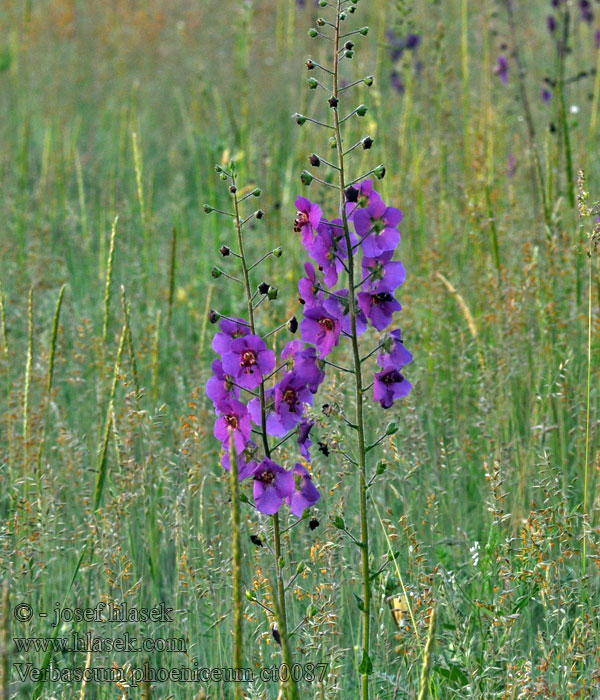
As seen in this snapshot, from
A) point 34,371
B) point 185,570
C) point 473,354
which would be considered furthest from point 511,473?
point 34,371

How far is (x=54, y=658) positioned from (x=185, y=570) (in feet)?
1.17

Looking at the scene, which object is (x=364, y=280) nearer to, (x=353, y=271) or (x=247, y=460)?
(x=353, y=271)

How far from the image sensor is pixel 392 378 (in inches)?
56.4

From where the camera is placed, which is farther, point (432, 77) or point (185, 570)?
point (432, 77)

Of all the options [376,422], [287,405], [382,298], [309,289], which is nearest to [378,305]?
[382,298]

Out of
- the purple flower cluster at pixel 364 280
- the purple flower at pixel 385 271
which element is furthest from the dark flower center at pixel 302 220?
the purple flower at pixel 385 271

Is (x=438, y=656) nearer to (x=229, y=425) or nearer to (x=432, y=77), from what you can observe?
(x=229, y=425)

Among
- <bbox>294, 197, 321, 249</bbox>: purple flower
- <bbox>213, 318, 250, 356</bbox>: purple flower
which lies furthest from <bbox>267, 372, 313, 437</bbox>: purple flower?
<bbox>294, 197, 321, 249</bbox>: purple flower

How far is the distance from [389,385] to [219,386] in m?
0.29

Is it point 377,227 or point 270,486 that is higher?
point 377,227

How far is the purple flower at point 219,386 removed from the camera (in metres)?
1.44

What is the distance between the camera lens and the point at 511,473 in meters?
2.31

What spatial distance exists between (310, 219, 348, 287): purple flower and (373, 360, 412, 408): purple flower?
18 cm

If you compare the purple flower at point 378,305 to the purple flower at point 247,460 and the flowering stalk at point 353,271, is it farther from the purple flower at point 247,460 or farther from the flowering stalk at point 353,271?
the purple flower at point 247,460
